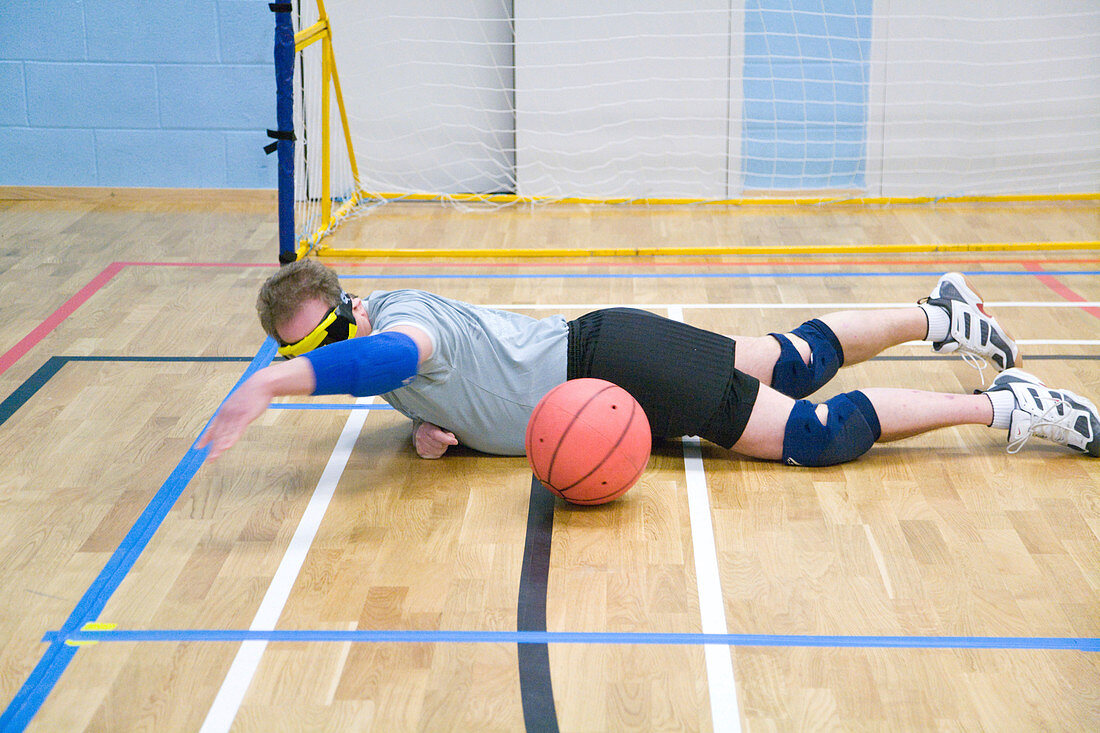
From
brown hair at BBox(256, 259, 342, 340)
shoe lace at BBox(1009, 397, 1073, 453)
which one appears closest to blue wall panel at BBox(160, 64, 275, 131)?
brown hair at BBox(256, 259, 342, 340)

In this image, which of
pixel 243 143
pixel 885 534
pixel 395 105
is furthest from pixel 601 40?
pixel 885 534

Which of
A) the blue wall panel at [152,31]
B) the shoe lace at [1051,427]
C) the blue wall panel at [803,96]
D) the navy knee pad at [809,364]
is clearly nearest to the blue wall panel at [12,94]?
the blue wall panel at [152,31]

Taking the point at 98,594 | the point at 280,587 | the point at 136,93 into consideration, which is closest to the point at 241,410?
the point at 280,587

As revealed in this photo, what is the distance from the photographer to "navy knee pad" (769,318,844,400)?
3.63 m

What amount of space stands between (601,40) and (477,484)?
4.62 metres

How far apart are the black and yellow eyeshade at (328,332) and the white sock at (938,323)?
212cm

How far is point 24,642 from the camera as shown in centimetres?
263

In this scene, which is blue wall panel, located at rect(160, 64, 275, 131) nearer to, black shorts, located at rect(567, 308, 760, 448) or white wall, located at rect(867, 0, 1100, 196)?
white wall, located at rect(867, 0, 1100, 196)

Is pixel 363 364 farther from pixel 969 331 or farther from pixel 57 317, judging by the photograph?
pixel 57 317

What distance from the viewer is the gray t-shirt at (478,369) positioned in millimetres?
3188

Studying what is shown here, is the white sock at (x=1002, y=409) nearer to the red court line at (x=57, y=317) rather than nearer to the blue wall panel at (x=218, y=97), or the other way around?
the red court line at (x=57, y=317)

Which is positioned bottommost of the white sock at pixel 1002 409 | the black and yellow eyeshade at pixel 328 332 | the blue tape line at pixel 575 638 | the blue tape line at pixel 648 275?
the blue tape line at pixel 575 638

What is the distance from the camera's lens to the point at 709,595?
9.19 ft

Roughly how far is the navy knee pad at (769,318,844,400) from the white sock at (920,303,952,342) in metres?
0.41
